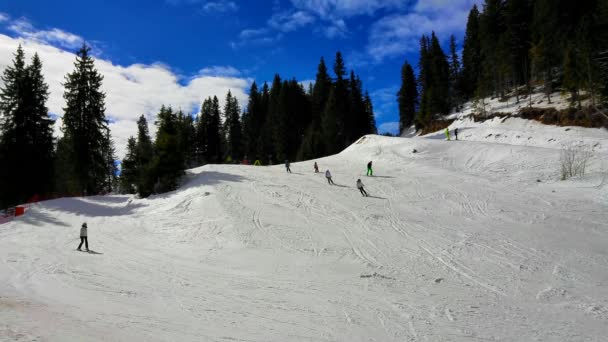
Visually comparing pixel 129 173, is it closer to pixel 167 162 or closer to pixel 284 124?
pixel 167 162

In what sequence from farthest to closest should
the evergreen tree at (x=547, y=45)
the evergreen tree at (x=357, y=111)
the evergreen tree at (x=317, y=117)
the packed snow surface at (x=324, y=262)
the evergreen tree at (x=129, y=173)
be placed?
the evergreen tree at (x=357, y=111) < the evergreen tree at (x=317, y=117) < the evergreen tree at (x=547, y=45) < the evergreen tree at (x=129, y=173) < the packed snow surface at (x=324, y=262)

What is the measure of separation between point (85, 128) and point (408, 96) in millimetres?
65203

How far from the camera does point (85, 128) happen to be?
31.3 m

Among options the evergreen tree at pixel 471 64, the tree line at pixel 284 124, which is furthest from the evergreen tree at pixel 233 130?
the evergreen tree at pixel 471 64

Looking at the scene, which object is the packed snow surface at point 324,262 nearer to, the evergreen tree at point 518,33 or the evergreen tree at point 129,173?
the evergreen tree at point 129,173

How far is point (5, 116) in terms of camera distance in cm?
2838

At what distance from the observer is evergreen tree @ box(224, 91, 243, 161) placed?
72.7 meters

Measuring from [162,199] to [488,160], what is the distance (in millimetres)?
28985

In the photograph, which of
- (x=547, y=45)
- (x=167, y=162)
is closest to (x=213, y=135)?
(x=167, y=162)

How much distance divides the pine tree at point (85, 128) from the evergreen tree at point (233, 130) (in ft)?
128

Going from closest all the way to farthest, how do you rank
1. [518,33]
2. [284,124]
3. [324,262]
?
[324,262], [518,33], [284,124]

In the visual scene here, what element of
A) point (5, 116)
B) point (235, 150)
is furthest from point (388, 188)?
point (235, 150)

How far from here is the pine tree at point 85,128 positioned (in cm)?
3050

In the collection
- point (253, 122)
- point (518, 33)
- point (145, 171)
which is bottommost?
point (145, 171)
